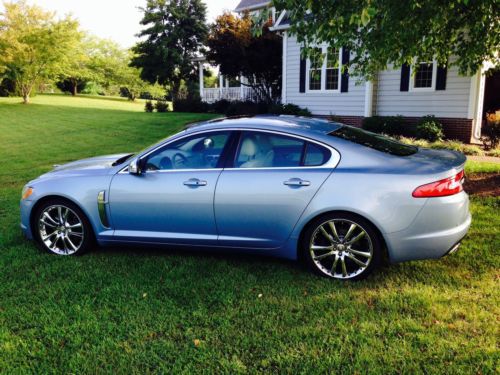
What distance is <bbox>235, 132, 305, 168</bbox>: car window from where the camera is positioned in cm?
438

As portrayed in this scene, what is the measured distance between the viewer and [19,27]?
3453 cm

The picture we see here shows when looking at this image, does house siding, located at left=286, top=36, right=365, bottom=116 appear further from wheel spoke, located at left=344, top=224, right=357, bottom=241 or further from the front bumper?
the front bumper

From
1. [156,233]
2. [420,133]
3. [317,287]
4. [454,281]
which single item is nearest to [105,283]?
[156,233]

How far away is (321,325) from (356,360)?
0.50 m

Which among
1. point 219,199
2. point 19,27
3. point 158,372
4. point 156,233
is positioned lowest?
point 158,372

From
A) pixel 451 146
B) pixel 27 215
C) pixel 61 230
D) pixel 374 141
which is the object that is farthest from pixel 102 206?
pixel 451 146

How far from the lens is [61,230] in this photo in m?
5.11

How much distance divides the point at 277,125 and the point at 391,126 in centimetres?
1145

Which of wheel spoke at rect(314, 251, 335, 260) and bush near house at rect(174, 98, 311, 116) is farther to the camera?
bush near house at rect(174, 98, 311, 116)

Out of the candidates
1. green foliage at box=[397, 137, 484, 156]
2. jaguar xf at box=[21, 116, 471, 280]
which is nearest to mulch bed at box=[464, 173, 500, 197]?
green foliage at box=[397, 137, 484, 156]

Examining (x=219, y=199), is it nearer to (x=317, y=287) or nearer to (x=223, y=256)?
(x=223, y=256)

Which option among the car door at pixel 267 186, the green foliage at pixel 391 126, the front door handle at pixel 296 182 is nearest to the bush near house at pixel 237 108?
the green foliage at pixel 391 126

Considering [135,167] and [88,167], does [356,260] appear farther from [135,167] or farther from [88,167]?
[88,167]

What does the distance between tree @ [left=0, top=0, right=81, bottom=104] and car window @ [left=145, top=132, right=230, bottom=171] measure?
33605 millimetres
